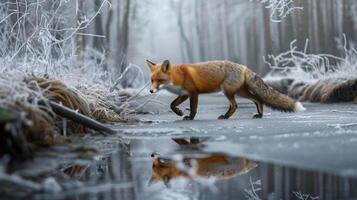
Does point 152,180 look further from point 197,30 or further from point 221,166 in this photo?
point 197,30

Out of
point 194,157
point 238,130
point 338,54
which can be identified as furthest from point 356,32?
point 194,157

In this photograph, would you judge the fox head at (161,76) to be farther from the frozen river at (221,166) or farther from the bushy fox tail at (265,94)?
the frozen river at (221,166)

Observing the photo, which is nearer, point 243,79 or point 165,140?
point 165,140

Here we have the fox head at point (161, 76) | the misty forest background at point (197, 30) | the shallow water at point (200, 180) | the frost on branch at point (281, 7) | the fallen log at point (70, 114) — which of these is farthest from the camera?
the misty forest background at point (197, 30)

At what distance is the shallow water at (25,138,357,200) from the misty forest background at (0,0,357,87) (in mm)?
6241

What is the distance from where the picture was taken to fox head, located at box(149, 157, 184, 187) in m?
3.00

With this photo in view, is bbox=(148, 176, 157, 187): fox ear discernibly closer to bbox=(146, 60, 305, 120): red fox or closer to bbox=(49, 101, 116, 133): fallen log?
bbox=(49, 101, 116, 133): fallen log

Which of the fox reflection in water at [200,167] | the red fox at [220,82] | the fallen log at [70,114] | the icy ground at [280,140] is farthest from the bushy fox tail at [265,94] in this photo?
the fox reflection in water at [200,167]

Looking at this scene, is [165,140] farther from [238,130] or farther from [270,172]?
[270,172]

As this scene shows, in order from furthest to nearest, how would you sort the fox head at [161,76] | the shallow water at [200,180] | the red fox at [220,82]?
the red fox at [220,82] < the fox head at [161,76] < the shallow water at [200,180]

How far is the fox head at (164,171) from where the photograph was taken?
300 centimetres

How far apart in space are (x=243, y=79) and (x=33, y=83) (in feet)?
7.64

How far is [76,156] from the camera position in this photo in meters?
3.72

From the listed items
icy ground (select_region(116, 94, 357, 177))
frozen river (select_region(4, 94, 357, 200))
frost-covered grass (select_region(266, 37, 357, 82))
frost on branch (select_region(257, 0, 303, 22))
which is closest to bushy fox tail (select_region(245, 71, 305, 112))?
icy ground (select_region(116, 94, 357, 177))
